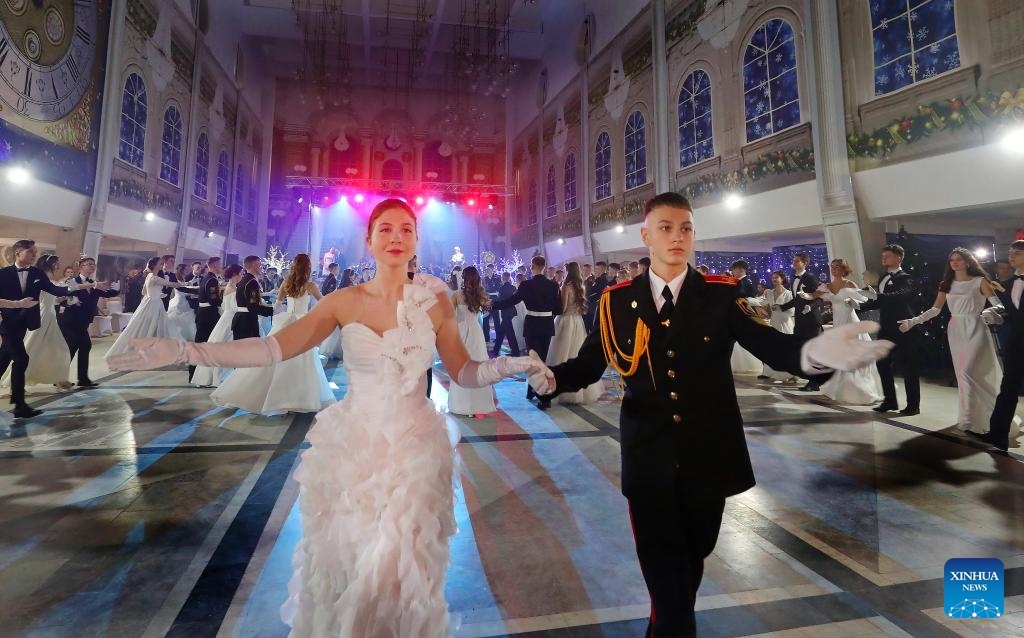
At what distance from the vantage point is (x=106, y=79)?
445 inches

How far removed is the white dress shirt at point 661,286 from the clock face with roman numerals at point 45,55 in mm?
12044

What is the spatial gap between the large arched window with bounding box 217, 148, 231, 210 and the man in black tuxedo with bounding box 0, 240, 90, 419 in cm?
1514

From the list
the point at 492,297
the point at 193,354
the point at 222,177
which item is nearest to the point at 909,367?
the point at 193,354

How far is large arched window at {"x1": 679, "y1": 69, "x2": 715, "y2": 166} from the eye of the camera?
11477 millimetres

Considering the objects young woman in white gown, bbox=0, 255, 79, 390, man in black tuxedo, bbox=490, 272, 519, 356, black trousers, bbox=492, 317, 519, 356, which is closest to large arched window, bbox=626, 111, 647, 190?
man in black tuxedo, bbox=490, 272, 519, 356

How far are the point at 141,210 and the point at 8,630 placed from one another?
14.5m

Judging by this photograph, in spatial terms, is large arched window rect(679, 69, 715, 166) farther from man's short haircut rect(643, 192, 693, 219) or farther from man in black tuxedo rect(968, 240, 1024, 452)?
man's short haircut rect(643, 192, 693, 219)

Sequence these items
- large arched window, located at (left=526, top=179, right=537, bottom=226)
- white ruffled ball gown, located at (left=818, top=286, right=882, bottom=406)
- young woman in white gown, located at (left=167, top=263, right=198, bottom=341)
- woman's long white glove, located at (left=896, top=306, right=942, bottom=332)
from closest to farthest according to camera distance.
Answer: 1. woman's long white glove, located at (left=896, top=306, right=942, bottom=332)
2. white ruffled ball gown, located at (left=818, top=286, right=882, bottom=406)
3. young woman in white gown, located at (left=167, top=263, right=198, bottom=341)
4. large arched window, located at (left=526, top=179, right=537, bottom=226)

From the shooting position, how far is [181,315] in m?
9.77

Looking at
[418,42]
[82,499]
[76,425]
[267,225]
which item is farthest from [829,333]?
[267,225]

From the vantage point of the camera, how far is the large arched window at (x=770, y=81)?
30.2 ft

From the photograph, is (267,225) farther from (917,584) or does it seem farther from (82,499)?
(917,584)

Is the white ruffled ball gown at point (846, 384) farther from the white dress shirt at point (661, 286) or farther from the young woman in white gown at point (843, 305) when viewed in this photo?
the white dress shirt at point (661, 286)

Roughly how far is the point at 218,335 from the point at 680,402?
25.1 feet
